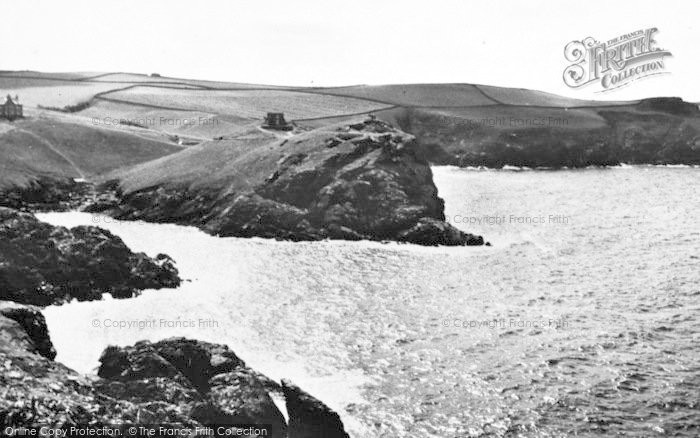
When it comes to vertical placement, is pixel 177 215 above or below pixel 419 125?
below

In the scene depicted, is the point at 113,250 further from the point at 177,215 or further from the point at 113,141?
the point at 113,141


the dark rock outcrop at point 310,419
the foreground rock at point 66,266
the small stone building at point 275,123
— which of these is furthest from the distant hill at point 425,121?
the dark rock outcrop at point 310,419

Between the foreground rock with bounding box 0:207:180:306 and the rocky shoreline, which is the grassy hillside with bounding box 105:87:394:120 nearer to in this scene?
the foreground rock with bounding box 0:207:180:306

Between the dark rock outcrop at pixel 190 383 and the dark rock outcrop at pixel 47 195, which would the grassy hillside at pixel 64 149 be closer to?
the dark rock outcrop at pixel 47 195

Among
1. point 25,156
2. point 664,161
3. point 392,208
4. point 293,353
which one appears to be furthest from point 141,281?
point 664,161

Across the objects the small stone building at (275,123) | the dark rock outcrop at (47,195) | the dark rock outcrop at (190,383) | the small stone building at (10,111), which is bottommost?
the dark rock outcrop at (47,195)
